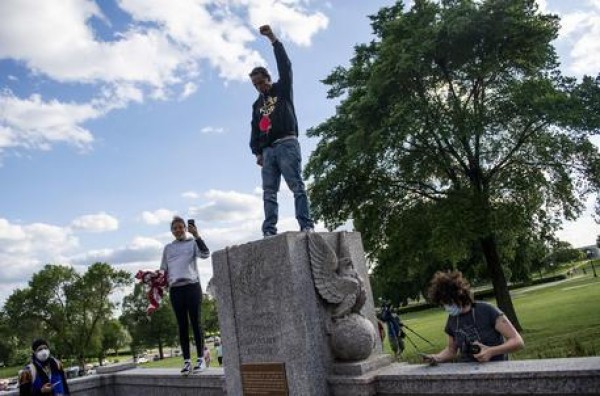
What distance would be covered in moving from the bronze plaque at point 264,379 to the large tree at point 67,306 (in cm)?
5228

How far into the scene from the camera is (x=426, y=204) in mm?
23000

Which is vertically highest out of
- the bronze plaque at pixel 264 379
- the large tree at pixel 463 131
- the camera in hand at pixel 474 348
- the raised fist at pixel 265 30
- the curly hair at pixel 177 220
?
the large tree at pixel 463 131

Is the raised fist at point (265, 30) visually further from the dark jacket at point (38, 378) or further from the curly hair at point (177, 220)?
the dark jacket at point (38, 378)

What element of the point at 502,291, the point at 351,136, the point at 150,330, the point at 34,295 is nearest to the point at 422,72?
the point at 351,136

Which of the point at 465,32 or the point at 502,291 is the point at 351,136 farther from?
the point at 502,291

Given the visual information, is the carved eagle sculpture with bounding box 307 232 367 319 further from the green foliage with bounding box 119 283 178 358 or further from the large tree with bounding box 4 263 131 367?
the green foliage with bounding box 119 283 178 358

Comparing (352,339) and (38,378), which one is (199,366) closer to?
(38,378)

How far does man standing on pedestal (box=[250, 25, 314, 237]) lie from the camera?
6312 millimetres

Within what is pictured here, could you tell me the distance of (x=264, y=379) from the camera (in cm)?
599

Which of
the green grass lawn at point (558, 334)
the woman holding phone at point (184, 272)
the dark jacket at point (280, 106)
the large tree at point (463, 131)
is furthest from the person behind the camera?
the large tree at point (463, 131)

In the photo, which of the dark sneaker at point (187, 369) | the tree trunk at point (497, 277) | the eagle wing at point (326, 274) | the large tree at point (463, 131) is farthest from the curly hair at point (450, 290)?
the tree trunk at point (497, 277)

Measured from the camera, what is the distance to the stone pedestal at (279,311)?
5594 millimetres

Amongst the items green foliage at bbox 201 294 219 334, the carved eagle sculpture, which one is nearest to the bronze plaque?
the carved eagle sculpture

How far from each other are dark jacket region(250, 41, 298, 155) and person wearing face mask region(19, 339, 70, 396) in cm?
455
